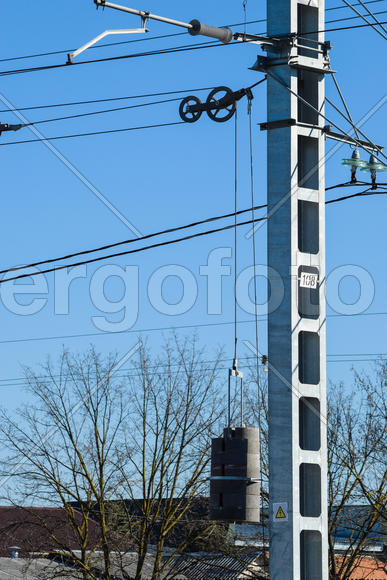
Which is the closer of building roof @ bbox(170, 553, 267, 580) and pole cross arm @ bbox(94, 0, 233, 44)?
pole cross arm @ bbox(94, 0, 233, 44)

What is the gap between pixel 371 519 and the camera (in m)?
32.2

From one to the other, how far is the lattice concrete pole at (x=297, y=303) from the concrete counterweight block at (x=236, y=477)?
0.87ft

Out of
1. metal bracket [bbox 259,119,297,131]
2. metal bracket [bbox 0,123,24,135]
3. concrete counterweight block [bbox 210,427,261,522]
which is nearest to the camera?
concrete counterweight block [bbox 210,427,261,522]

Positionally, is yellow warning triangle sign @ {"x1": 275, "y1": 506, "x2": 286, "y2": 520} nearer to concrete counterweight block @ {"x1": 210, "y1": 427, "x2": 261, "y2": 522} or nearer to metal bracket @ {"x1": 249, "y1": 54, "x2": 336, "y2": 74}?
concrete counterweight block @ {"x1": 210, "y1": 427, "x2": 261, "y2": 522}

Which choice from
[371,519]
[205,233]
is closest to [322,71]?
[205,233]

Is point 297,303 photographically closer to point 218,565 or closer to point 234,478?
point 234,478

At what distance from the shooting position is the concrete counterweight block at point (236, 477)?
972cm

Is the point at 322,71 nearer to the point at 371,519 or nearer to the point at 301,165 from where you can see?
the point at 301,165

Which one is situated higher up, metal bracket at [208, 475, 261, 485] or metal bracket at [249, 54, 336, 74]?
metal bracket at [249, 54, 336, 74]

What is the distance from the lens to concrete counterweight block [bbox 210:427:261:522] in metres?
9.72

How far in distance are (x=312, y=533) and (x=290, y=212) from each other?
9.65ft

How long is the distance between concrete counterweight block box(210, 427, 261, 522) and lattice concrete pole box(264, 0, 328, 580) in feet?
0.87

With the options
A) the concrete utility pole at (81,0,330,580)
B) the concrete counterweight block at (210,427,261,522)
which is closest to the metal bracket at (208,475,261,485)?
the concrete counterweight block at (210,427,261,522)

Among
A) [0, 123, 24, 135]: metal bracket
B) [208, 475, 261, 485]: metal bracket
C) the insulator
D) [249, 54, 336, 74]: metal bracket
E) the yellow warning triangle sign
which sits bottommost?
the yellow warning triangle sign
